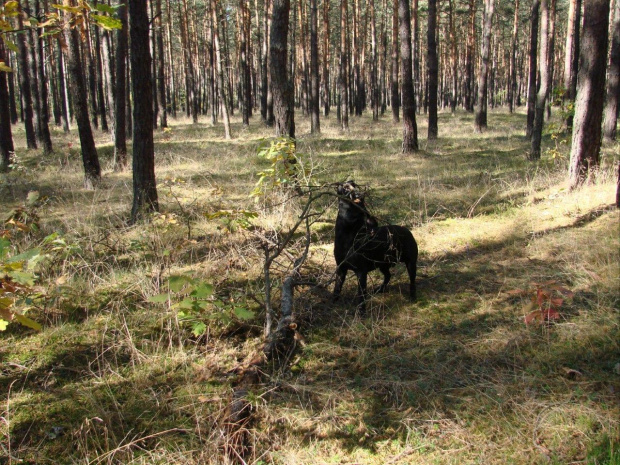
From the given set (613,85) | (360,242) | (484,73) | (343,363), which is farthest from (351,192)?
(484,73)

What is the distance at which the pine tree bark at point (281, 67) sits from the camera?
7746 millimetres

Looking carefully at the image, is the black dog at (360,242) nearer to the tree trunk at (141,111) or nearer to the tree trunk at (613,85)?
the tree trunk at (141,111)

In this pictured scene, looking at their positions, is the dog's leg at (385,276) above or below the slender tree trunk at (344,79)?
below

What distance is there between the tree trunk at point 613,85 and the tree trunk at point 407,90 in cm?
505

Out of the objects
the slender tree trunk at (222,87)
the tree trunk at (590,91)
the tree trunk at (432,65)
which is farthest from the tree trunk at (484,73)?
the tree trunk at (590,91)

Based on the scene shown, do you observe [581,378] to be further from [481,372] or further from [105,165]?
[105,165]

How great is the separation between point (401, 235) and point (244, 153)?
9.99m

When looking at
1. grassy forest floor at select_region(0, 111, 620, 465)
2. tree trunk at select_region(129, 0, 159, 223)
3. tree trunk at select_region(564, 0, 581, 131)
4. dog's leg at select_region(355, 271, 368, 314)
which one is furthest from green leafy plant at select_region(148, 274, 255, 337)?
tree trunk at select_region(564, 0, 581, 131)

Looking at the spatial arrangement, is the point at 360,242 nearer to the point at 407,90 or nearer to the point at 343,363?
the point at 343,363

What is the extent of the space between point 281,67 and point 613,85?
964 cm

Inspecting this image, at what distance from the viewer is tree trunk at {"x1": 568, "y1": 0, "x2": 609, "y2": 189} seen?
678 centimetres

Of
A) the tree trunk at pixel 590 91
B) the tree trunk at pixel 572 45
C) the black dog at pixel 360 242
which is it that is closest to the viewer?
the black dog at pixel 360 242

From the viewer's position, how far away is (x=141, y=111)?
247 inches

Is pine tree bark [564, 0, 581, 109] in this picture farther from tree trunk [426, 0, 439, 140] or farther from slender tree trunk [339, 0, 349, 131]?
slender tree trunk [339, 0, 349, 131]
